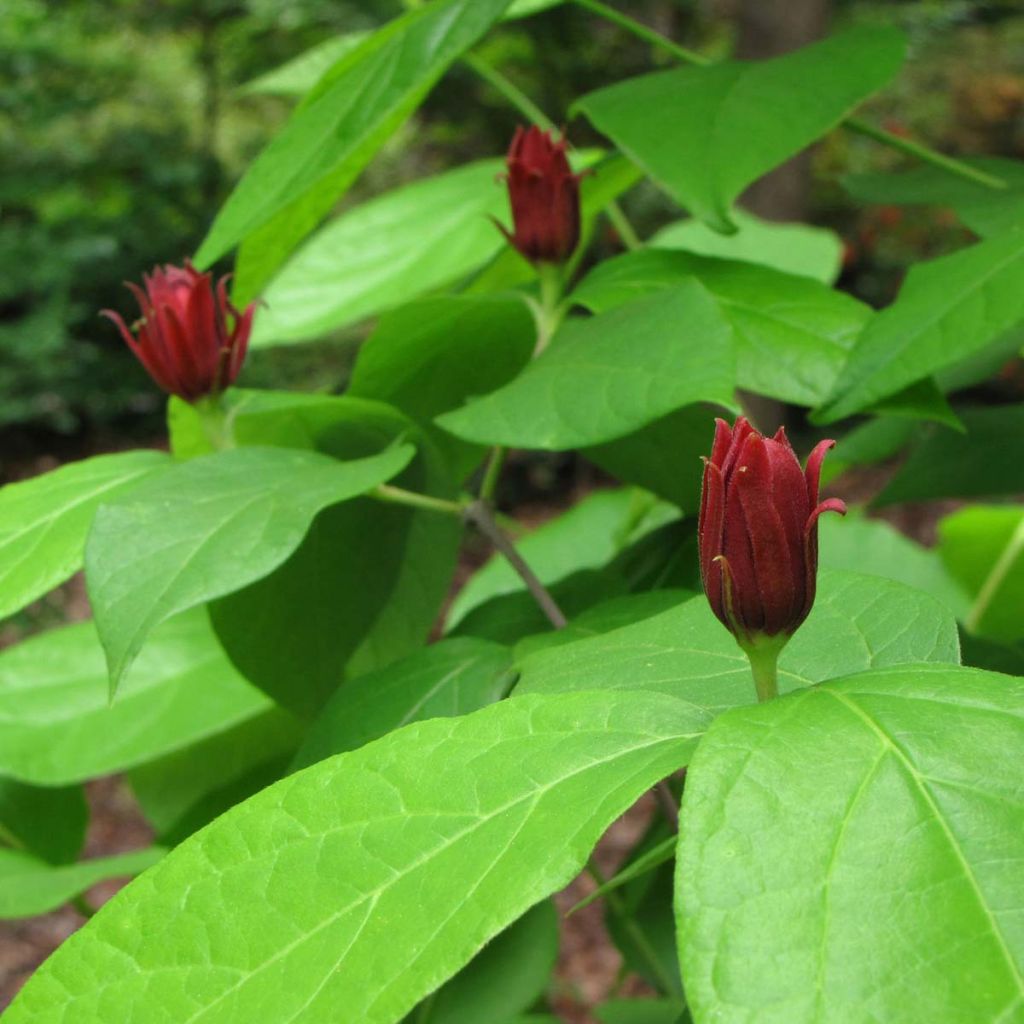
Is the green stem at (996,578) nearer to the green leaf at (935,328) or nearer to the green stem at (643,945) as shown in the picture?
the green stem at (643,945)

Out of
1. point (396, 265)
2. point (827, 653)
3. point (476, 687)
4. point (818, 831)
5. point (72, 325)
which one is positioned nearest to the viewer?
point (818, 831)

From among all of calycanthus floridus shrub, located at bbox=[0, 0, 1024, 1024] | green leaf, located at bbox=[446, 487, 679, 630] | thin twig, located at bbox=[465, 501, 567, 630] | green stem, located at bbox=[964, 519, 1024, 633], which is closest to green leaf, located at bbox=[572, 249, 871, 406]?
A: calycanthus floridus shrub, located at bbox=[0, 0, 1024, 1024]

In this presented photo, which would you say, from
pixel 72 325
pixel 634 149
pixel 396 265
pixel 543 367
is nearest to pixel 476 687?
pixel 543 367

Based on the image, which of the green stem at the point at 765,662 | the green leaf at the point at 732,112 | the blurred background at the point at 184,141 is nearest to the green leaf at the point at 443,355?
the green leaf at the point at 732,112

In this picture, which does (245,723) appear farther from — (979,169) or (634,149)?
(979,169)

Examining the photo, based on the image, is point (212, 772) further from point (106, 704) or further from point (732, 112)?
point (732, 112)

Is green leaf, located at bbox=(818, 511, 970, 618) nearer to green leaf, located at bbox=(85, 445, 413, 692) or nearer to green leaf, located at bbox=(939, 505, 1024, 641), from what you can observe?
green leaf, located at bbox=(939, 505, 1024, 641)
